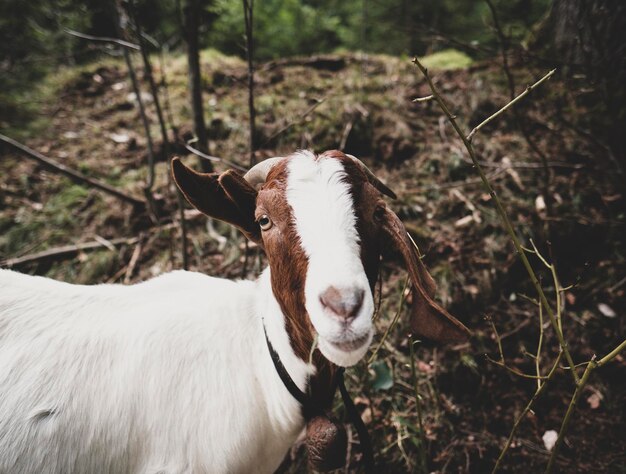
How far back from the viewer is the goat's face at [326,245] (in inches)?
49.1

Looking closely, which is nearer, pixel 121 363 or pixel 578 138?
pixel 121 363

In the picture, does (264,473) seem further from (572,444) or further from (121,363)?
(572,444)

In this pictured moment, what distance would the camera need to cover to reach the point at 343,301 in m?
1.21

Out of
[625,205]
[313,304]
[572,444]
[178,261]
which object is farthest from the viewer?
[178,261]

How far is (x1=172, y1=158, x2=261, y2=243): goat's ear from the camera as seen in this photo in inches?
69.1

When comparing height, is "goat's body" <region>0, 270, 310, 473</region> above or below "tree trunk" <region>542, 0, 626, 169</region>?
below

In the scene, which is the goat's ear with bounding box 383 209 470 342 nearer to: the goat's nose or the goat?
the goat

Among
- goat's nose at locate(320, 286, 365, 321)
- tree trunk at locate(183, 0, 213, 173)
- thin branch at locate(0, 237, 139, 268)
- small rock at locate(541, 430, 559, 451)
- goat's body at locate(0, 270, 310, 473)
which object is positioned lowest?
small rock at locate(541, 430, 559, 451)

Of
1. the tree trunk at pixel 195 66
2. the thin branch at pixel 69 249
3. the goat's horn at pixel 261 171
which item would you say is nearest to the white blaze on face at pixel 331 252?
the goat's horn at pixel 261 171

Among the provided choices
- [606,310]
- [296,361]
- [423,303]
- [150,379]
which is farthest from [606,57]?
[150,379]

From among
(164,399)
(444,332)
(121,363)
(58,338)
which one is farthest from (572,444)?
(58,338)

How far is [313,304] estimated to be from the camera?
1.28 m

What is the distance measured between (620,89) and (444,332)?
3908 millimetres

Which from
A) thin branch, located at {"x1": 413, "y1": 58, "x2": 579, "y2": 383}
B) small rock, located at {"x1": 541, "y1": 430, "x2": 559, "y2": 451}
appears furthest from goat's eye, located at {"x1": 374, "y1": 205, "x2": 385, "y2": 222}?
small rock, located at {"x1": 541, "y1": 430, "x2": 559, "y2": 451}
